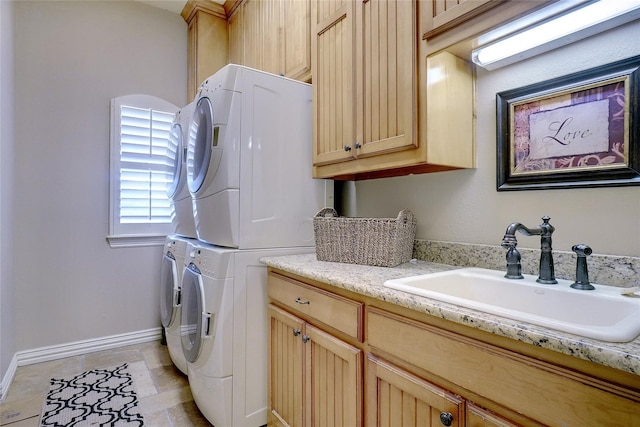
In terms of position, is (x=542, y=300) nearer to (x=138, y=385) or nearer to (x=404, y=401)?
(x=404, y=401)

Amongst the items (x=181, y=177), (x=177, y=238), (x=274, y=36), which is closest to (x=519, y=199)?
(x=274, y=36)

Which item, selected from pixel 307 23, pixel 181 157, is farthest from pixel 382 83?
pixel 181 157

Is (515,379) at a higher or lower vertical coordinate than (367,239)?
lower

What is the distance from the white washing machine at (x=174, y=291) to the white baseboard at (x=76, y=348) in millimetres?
734

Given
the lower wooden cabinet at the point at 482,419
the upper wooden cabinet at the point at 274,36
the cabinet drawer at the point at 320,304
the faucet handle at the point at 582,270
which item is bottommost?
the lower wooden cabinet at the point at 482,419

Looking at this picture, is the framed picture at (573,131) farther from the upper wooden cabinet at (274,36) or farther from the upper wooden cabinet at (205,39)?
the upper wooden cabinet at (205,39)

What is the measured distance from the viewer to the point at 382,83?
1371mm

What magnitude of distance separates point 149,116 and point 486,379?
121 inches

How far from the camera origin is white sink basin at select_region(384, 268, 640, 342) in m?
0.66

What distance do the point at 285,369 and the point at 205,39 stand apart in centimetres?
270

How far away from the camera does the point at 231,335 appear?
1.60 metres

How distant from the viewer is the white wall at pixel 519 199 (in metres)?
1.04

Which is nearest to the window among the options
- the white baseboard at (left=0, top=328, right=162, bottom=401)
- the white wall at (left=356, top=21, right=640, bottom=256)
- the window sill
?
the window sill

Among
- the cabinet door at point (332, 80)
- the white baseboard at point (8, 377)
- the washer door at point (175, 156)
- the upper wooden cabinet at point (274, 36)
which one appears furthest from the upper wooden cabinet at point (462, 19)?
the white baseboard at point (8, 377)
